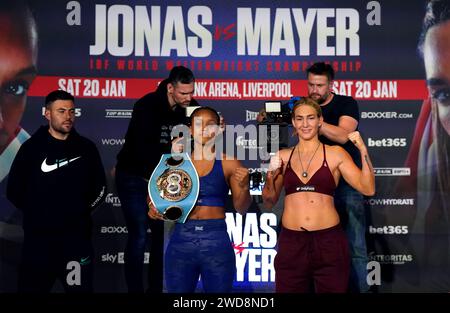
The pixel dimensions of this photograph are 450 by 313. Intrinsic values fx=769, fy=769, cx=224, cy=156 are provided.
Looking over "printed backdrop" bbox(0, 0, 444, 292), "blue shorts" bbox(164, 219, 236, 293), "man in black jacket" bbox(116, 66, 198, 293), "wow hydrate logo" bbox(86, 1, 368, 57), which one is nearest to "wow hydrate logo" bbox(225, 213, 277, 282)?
"printed backdrop" bbox(0, 0, 444, 292)

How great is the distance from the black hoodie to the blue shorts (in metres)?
1.06

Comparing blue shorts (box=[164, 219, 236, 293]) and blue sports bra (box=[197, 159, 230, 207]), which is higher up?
blue sports bra (box=[197, 159, 230, 207])

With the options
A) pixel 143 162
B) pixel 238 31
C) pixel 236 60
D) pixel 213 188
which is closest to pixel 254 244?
pixel 143 162

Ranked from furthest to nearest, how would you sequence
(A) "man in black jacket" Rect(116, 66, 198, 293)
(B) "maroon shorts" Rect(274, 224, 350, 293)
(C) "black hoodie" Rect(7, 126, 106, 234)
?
(A) "man in black jacket" Rect(116, 66, 198, 293), (C) "black hoodie" Rect(7, 126, 106, 234), (B) "maroon shorts" Rect(274, 224, 350, 293)

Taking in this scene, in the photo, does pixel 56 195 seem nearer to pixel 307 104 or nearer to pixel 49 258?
pixel 49 258

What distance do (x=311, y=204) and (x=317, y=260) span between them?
37cm

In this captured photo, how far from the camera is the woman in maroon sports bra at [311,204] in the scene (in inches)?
198

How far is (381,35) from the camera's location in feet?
21.2

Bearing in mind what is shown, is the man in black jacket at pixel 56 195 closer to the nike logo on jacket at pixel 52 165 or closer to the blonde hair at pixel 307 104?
the nike logo on jacket at pixel 52 165

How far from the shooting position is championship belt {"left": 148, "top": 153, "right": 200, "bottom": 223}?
5191 millimetres

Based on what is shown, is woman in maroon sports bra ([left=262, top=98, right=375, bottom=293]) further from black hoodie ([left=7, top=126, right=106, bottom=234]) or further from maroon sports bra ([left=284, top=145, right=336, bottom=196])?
black hoodie ([left=7, top=126, right=106, bottom=234])

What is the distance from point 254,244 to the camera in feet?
21.0

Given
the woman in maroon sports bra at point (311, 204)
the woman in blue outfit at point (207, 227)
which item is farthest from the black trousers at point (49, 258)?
the woman in maroon sports bra at point (311, 204)
